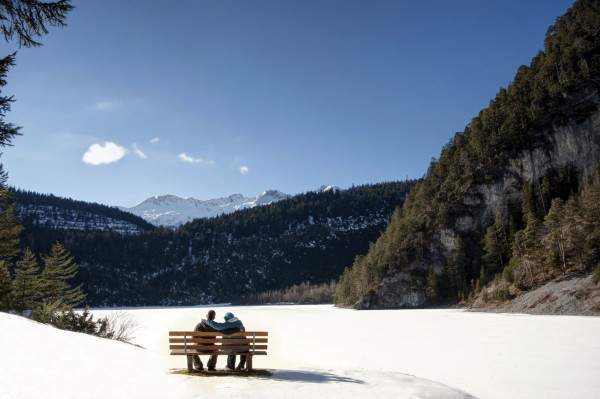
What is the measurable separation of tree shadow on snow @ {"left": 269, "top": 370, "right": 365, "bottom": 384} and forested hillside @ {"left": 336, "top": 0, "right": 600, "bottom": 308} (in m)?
63.5

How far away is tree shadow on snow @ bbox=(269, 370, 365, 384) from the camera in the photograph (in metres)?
12.2

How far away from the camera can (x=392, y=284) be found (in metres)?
97.9

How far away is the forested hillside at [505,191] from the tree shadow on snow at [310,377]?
208 ft

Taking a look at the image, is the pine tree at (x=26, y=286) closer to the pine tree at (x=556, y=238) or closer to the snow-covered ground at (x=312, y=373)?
the snow-covered ground at (x=312, y=373)

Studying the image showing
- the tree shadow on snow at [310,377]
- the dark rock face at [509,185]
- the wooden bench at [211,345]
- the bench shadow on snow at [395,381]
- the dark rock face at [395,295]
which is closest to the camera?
the bench shadow on snow at [395,381]

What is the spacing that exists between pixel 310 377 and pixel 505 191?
9370 cm

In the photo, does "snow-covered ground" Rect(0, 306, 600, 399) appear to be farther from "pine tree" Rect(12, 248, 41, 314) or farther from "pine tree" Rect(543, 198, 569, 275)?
"pine tree" Rect(543, 198, 569, 275)

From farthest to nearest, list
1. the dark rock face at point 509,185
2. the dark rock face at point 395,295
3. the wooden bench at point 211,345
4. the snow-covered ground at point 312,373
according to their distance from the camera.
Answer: the dark rock face at point 395,295, the dark rock face at point 509,185, the wooden bench at point 211,345, the snow-covered ground at point 312,373

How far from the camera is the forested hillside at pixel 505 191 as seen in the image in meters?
80.1

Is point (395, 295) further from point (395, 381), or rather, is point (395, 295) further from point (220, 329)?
point (220, 329)

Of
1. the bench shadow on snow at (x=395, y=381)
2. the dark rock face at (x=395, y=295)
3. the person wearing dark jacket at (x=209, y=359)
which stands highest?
the person wearing dark jacket at (x=209, y=359)

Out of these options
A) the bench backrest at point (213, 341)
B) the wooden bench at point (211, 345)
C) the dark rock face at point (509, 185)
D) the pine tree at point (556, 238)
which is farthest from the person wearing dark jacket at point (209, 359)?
the dark rock face at point (509, 185)

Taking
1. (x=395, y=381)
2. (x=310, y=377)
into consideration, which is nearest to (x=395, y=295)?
(x=395, y=381)

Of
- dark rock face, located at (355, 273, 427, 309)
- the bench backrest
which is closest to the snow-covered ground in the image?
the bench backrest
